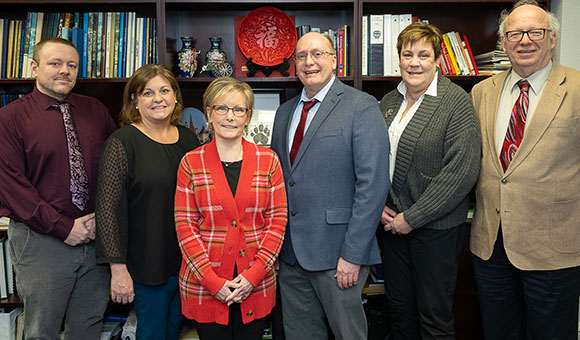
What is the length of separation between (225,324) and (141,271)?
427 mm

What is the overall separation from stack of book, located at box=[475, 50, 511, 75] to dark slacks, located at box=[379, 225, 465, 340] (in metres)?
1.06

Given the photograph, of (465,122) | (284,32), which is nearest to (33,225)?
(284,32)

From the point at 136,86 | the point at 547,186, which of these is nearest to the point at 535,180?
the point at 547,186

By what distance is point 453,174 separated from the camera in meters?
1.72

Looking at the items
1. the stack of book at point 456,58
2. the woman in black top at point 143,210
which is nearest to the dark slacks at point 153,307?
the woman in black top at point 143,210

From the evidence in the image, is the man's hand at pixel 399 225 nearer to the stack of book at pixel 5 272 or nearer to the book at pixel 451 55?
the book at pixel 451 55

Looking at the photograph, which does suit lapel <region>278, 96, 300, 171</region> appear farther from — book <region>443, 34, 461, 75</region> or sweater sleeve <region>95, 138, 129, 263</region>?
book <region>443, 34, 461, 75</region>

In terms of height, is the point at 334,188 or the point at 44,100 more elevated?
the point at 44,100

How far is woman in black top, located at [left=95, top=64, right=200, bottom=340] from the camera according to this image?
1699 mm

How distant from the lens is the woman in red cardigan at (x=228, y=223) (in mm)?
1588

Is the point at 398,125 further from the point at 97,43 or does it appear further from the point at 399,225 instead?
the point at 97,43

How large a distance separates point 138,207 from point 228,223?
421 mm

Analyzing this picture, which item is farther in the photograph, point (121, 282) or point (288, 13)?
point (288, 13)

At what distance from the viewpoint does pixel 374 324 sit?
2.29m
